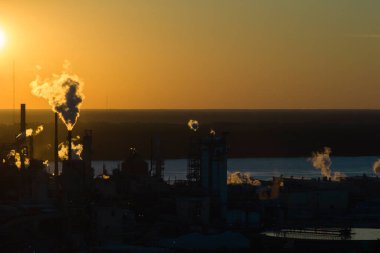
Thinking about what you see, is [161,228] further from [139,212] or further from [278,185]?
[278,185]

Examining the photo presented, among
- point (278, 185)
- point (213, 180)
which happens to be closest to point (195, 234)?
point (213, 180)

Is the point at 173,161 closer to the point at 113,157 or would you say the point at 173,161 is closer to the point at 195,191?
the point at 113,157

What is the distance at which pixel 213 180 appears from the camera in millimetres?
62406

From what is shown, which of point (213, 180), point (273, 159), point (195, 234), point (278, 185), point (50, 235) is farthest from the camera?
point (273, 159)

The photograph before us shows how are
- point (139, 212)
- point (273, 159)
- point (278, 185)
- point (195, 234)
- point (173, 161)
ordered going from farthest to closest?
point (273, 159) < point (173, 161) < point (278, 185) < point (139, 212) < point (195, 234)

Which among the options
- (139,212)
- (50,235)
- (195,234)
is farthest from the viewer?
(139,212)

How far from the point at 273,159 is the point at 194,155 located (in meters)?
88.3

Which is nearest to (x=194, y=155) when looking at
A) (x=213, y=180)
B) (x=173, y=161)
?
(x=213, y=180)

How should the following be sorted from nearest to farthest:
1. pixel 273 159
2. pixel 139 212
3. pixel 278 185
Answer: pixel 139 212
pixel 278 185
pixel 273 159

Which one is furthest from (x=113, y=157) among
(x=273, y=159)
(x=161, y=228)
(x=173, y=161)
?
(x=161, y=228)

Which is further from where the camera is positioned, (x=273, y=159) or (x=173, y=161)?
(x=273, y=159)

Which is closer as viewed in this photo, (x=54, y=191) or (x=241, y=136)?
(x=54, y=191)

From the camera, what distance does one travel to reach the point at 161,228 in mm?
52781

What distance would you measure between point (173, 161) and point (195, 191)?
79722 mm
